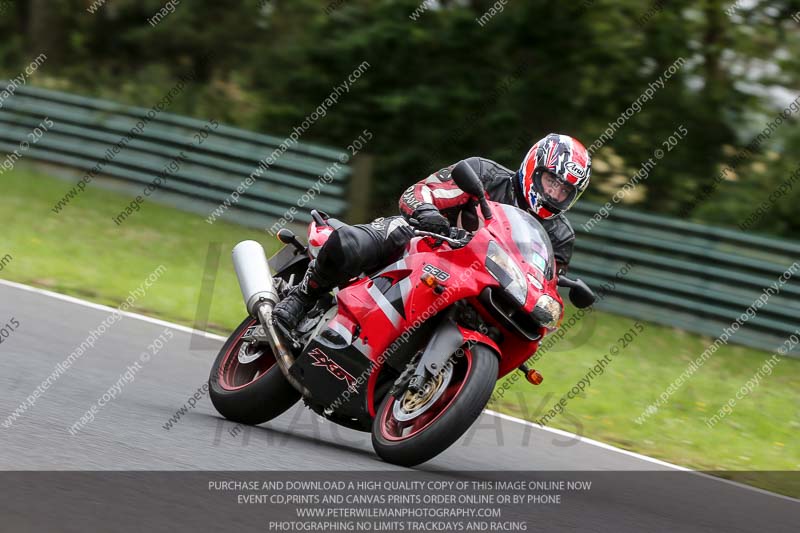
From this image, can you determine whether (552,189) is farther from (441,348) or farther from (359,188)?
(359,188)

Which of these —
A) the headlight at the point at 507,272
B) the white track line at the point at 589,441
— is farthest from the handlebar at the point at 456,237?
the white track line at the point at 589,441

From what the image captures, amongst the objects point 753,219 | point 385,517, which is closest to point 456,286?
point 385,517

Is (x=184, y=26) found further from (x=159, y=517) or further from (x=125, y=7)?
(x=159, y=517)

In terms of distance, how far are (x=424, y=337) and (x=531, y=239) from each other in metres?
0.73

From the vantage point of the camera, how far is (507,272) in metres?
5.58

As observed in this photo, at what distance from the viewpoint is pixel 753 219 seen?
15062 millimetres

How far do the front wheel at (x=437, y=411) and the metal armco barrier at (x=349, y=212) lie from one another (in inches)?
290

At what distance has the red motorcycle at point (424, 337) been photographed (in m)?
5.49

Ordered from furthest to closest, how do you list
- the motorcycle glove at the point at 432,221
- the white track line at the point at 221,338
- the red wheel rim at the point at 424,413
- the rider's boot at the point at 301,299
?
1. the white track line at the point at 221,338
2. the rider's boot at the point at 301,299
3. the motorcycle glove at the point at 432,221
4. the red wheel rim at the point at 424,413

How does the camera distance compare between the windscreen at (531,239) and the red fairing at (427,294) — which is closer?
the red fairing at (427,294)

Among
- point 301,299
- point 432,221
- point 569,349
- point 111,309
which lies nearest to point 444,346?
point 432,221

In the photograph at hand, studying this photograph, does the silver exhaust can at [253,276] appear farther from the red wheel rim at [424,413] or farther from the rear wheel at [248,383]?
the red wheel rim at [424,413]

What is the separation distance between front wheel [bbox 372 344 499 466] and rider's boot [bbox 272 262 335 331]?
0.80 metres

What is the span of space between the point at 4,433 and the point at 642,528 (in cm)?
296
